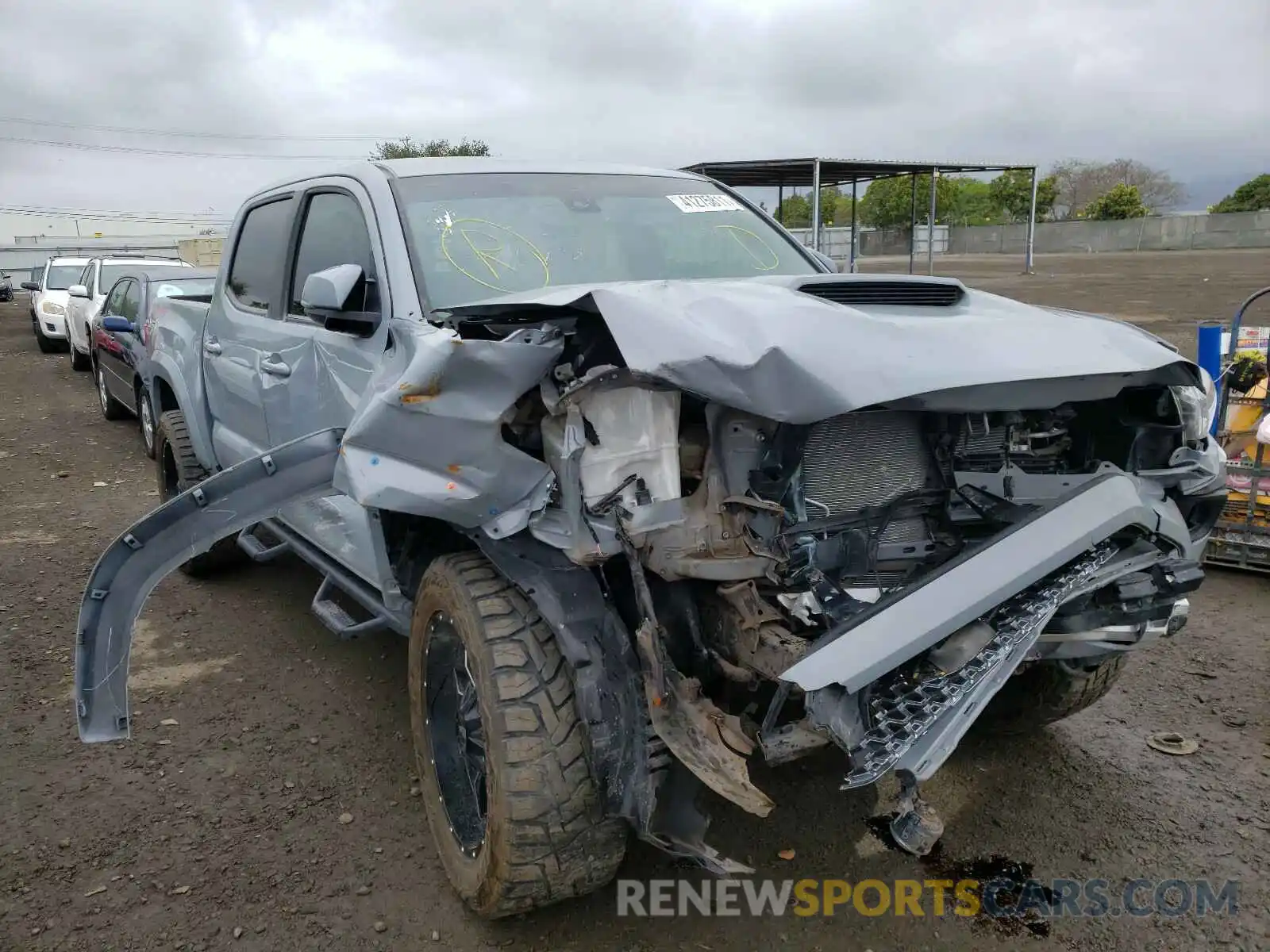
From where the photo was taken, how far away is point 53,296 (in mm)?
17062

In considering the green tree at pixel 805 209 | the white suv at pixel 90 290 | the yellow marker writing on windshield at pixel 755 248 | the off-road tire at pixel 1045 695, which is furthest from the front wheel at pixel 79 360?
the green tree at pixel 805 209

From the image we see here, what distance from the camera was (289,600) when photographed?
5133mm

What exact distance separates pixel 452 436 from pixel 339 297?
0.84 meters

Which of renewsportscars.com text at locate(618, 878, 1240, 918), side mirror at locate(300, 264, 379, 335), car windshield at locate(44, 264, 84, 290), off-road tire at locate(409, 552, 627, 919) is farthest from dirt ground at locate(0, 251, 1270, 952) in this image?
car windshield at locate(44, 264, 84, 290)

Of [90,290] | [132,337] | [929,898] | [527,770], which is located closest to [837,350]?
[527,770]

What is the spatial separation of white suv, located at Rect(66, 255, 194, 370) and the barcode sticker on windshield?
1084cm

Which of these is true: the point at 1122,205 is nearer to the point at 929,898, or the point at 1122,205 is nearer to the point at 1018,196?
the point at 1018,196

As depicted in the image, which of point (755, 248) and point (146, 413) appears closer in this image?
point (755, 248)

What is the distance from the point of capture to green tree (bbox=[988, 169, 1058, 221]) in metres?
54.5

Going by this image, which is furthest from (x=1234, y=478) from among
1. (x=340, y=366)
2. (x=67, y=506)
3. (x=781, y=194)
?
(x=781, y=194)

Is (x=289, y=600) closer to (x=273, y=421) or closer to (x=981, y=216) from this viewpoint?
(x=273, y=421)

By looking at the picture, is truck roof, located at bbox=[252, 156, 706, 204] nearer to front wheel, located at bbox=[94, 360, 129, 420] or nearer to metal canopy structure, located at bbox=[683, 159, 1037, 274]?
→ front wheel, located at bbox=[94, 360, 129, 420]

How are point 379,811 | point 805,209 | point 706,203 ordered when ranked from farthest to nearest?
point 805,209 < point 706,203 < point 379,811

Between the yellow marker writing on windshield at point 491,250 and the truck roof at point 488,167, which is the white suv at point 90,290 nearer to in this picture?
the truck roof at point 488,167
